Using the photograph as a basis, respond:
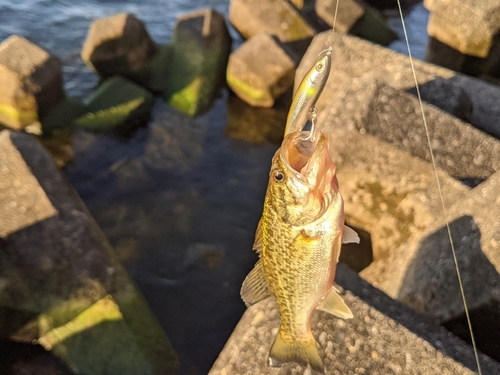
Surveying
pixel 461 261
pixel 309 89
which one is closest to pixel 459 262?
pixel 461 261

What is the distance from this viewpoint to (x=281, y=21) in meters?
8.37

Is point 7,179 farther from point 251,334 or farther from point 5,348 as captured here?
point 251,334

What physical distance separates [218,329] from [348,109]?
3.38m

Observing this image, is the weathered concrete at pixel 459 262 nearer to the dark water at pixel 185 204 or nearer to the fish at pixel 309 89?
the fish at pixel 309 89

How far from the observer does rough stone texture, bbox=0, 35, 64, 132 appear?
635cm

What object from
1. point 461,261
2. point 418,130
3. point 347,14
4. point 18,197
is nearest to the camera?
point 461,261

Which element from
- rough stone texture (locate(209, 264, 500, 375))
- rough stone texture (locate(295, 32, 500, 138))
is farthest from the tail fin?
rough stone texture (locate(295, 32, 500, 138))

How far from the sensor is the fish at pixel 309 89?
2629mm

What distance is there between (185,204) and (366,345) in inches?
169

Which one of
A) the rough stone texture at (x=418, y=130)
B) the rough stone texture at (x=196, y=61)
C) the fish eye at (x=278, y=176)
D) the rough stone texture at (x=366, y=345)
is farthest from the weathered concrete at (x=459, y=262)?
the rough stone texture at (x=196, y=61)

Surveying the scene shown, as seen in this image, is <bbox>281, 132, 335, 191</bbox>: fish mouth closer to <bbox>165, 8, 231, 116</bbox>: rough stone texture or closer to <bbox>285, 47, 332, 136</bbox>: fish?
<bbox>285, 47, 332, 136</bbox>: fish

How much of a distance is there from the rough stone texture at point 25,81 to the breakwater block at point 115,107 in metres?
0.74

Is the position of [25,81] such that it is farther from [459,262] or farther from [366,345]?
[459,262]

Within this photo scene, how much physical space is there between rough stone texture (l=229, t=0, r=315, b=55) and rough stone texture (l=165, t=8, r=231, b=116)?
832 mm
